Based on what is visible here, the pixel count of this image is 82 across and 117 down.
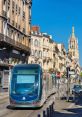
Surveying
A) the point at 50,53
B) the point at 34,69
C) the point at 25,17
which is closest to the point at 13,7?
the point at 25,17

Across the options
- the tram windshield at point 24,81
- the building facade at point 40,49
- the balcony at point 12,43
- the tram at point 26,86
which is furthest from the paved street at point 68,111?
the building facade at point 40,49

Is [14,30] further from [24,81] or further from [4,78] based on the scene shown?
[24,81]

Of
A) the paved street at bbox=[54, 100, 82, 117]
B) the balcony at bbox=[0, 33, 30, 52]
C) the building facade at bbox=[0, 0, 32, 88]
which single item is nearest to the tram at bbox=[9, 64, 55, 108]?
the paved street at bbox=[54, 100, 82, 117]

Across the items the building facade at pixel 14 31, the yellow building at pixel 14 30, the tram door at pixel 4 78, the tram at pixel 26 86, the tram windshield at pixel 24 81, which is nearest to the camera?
the tram at pixel 26 86

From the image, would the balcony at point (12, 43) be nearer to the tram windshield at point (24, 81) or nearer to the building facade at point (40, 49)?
the building facade at point (40, 49)

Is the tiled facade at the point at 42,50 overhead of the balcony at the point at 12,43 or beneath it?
overhead

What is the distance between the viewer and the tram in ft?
101

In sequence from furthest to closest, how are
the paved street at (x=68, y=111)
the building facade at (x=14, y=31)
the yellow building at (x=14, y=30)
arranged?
the yellow building at (x=14, y=30) < the building facade at (x=14, y=31) < the paved street at (x=68, y=111)

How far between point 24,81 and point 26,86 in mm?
436

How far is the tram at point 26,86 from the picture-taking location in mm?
30641

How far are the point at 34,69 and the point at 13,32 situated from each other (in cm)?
4238

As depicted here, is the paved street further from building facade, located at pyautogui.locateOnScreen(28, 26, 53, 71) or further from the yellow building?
building facade, located at pyautogui.locateOnScreen(28, 26, 53, 71)

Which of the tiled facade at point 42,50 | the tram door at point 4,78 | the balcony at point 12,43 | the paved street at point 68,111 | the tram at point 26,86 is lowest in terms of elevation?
the paved street at point 68,111

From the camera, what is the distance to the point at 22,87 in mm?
31016
